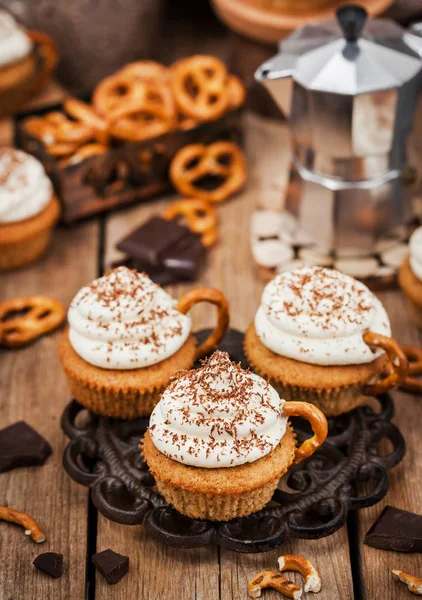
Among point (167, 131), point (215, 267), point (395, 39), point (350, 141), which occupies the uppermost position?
point (395, 39)

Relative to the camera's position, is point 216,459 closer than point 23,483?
Yes

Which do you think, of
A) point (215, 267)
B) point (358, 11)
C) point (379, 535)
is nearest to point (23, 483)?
point (379, 535)

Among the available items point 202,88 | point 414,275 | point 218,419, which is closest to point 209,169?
point 202,88

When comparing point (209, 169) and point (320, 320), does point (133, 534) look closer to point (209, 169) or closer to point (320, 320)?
point (320, 320)

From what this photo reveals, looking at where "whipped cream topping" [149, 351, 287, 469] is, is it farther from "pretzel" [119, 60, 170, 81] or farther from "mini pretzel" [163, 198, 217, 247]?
"pretzel" [119, 60, 170, 81]

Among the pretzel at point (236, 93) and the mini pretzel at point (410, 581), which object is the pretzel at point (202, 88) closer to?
the pretzel at point (236, 93)

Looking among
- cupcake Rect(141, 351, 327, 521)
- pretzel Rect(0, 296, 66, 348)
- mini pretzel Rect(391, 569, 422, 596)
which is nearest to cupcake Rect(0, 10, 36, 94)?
pretzel Rect(0, 296, 66, 348)

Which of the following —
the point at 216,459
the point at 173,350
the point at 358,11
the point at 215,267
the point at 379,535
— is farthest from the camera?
the point at 215,267

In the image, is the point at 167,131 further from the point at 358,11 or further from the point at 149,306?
the point at 149,306
